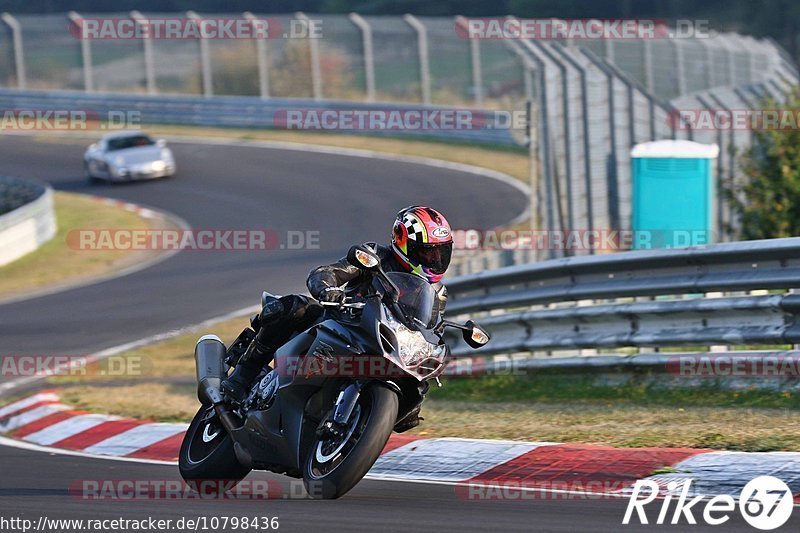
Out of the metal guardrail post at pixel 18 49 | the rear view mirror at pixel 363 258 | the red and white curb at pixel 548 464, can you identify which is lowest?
the red and white curb at pixel 548 464

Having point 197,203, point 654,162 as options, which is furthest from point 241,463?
point 197,203

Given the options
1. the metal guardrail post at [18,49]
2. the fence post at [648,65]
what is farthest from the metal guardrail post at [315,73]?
the fence post at [648,65]

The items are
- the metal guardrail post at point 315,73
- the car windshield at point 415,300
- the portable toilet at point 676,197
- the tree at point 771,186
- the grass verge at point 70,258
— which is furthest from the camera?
the metal guardrail post at point 315,73

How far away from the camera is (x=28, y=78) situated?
4166 cm

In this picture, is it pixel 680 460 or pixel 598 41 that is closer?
pixel 680 460

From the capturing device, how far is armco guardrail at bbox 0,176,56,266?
21.0 meters

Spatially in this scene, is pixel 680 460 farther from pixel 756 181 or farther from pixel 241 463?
pixel 756 181

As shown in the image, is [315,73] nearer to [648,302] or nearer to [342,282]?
[648,302]

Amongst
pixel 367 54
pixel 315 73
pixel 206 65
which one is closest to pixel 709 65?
pixel 367 54

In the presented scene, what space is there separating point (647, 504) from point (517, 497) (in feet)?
2.25

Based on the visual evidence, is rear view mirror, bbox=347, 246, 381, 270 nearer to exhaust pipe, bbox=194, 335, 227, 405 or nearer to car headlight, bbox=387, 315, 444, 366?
car headlight, bbox=387, 315, 444, 366

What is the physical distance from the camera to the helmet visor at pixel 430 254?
6.51m

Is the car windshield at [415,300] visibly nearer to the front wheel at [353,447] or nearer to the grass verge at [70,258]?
→ the front wheel at [353,447]

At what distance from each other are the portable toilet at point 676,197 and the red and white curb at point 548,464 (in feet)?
14.6
